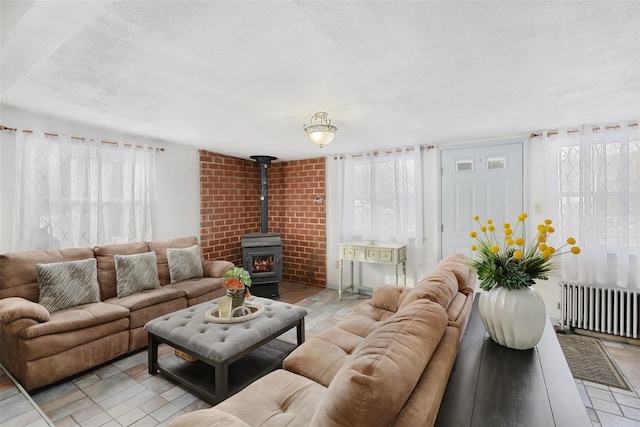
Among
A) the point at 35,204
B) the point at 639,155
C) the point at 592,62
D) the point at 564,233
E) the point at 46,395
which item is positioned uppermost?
the point at 592,62

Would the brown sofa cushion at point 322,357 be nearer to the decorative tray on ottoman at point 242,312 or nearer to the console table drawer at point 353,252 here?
the decorative tray on ottoman at point 242,312

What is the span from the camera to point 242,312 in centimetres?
243

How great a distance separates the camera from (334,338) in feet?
6.54

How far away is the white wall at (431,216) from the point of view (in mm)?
3352

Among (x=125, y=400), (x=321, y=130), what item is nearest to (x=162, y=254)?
(x=125, y=400)

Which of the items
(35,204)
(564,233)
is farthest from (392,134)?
(35,204)

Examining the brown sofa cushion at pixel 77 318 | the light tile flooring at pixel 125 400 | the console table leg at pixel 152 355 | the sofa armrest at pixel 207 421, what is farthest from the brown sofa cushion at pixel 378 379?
the brown sofa cushion at pixel 77 318

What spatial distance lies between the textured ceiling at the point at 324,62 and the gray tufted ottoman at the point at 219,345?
1776 mm

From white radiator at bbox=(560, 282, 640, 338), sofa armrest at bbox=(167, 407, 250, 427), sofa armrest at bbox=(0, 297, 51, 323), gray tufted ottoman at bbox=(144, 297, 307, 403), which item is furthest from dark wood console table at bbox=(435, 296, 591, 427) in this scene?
sofa armrest at bbox=(0, 297, 51, 323)

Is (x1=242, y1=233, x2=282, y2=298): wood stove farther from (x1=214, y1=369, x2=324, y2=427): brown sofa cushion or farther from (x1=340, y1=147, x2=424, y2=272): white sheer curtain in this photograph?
(x1=214, y1=369, x2=324, y2=427): brown sofa cushion

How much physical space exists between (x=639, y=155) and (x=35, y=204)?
19.2ft

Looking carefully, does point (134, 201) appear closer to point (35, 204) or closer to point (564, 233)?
point (35, 204)

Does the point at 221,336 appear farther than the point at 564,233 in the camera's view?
No

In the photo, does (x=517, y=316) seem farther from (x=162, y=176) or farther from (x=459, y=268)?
(x=162, y=176)
